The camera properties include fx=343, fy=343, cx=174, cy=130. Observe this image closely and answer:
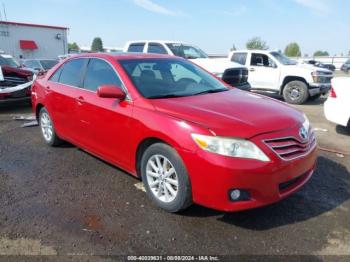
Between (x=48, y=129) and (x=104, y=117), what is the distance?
224cm

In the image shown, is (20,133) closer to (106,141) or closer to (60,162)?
(60,162)

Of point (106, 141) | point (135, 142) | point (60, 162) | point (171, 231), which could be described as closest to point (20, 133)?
point (60, 162)

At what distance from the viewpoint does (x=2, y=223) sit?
3520 millimetres

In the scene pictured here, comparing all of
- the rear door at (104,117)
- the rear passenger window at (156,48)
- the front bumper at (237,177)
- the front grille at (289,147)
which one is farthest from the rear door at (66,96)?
the rear passenger window at (156,48)

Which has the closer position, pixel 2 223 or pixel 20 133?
pixel 2 223

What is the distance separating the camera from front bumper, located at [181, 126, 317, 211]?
305 centimetres

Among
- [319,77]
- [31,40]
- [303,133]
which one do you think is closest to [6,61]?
[303,133]

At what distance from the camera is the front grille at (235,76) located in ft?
33.6

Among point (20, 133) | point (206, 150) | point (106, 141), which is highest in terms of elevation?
point (206, 150)

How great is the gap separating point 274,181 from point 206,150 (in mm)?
698

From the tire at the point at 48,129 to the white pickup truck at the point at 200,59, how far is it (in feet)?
18.3

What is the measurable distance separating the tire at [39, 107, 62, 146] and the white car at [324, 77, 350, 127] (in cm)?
543

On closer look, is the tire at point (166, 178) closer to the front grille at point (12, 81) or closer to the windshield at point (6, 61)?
the front grille at point (12, 81)

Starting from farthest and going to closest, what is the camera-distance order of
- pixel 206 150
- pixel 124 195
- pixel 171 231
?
1. pixel 124 195
2. pixel 171 231
3. pixel 206 150
